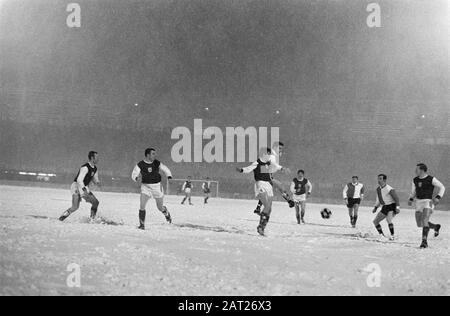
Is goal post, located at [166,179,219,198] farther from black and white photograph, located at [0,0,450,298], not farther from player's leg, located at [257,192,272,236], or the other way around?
player's leg, located at [257,192,272,236]

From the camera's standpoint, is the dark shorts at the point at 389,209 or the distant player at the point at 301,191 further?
the distant player at the point at 301,191

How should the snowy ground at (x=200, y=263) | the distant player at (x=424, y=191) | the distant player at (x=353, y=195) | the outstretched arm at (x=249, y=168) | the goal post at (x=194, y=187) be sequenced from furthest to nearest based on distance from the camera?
the goal post at (x=194, y=187) → the distant player at (x=353, y=195) → the outstretched arm at (x=249, y=168) → the distant player at (x=424, y=191) → the snowy ground at (x=200, y=263)

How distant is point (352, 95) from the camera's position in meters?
37.1

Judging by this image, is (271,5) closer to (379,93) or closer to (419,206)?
(379,93)

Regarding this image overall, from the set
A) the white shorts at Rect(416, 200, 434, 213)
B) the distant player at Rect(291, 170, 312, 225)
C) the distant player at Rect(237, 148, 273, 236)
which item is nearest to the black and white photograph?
the distant player at Rect(291, 170, 312, 225)

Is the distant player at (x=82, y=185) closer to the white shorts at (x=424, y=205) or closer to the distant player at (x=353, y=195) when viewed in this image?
the white shorts at (x=424, y=205)

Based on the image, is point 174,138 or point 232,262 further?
point 174,138

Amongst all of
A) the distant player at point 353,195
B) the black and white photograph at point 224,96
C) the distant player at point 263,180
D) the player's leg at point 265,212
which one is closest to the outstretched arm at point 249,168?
the distant player at point 263,180

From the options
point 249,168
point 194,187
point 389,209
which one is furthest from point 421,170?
point 194,187

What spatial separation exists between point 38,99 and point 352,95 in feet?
86.9

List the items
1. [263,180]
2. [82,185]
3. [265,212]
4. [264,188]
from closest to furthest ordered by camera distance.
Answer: [265,212], [264,188], [263,180], [82,185]

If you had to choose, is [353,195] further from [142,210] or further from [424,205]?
[142,210]
